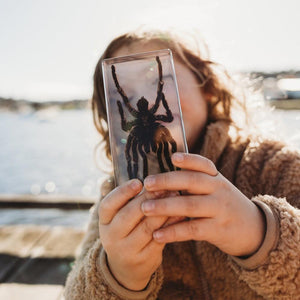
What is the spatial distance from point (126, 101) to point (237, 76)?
102cm

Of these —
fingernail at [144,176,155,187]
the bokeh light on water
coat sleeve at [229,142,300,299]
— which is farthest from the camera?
the bokeh light on water

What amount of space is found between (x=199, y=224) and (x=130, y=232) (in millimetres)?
155

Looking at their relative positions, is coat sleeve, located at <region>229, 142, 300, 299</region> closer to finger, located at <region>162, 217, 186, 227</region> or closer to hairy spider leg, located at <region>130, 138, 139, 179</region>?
finger, located at <region>162, 217, 186, 227</region>

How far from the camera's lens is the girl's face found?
1041 millimetres

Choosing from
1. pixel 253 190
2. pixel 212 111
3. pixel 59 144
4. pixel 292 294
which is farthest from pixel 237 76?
pixel 59 144

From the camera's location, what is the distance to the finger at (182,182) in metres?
0.56

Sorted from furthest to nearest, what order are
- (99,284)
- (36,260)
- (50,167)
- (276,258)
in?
(50,167), (36,260), (99,284), (276,258)

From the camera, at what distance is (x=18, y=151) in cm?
546

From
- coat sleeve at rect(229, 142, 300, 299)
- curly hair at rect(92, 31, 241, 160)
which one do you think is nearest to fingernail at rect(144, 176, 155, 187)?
coat sleeve at rect(229, 142, 300, 299)

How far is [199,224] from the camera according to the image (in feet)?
1.97

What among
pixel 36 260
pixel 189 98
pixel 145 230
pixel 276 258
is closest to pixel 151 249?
pixel 145 230

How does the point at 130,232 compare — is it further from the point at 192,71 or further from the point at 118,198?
the point at 192,71

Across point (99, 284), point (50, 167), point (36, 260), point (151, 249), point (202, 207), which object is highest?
point (202, 207)

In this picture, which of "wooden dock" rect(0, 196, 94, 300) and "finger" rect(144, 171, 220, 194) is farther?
"wooden dock" rect(0, 196, 94, 300)
